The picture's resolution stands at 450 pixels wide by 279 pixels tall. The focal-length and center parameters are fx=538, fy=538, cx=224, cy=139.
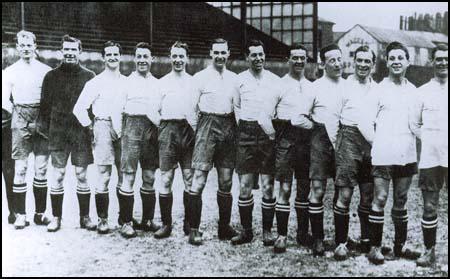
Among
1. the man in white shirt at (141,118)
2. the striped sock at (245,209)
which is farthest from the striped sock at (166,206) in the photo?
the striped sock at (245,209)

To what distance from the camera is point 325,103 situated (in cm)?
382

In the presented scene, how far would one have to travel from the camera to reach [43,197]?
14.9ft

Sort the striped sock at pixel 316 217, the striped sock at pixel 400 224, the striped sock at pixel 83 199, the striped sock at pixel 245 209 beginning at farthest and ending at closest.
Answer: the striped sock at pixel 83 199
the striped sock at pixel 245 209
the striped sock at pixel 316 217
the striped sock at pixel 400 224

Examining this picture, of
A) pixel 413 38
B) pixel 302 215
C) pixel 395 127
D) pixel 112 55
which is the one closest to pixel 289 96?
pixel 395 127

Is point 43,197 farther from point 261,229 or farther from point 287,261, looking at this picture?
point 287,261

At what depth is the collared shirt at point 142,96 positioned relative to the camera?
4.25 meters

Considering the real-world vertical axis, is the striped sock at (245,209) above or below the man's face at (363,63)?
below

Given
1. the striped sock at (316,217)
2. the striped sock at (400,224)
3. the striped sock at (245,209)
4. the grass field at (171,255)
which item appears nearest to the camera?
the grass field at (171,255)

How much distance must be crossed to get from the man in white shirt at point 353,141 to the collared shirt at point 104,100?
174 cm

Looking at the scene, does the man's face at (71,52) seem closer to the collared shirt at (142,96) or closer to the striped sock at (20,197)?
the collared shirt at (142,96)

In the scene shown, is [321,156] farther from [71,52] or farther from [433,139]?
[71,52]

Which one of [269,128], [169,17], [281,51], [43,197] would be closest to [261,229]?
[269,128]

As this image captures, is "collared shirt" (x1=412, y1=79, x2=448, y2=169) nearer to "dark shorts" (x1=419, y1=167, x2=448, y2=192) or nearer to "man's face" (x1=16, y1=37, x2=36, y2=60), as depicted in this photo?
"dark shorts" (x1=419, y1=167, x2=448, y2=192)

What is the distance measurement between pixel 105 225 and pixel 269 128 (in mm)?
1575
